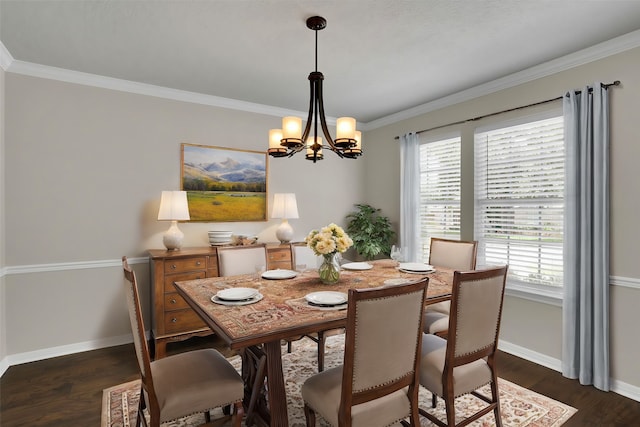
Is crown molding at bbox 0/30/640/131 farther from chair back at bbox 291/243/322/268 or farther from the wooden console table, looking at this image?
chair back at bbox 291/243/322/268

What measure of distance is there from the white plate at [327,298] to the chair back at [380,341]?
0.37 metres

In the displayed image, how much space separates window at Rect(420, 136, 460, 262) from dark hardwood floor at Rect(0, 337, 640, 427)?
1.51 metres

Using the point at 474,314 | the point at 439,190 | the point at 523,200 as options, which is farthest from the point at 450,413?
the point at 439,190

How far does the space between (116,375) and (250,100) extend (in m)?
3.19

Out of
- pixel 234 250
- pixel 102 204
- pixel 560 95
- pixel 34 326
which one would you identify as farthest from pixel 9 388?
pixel 560 95

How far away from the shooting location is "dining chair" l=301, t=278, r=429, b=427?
1.50m

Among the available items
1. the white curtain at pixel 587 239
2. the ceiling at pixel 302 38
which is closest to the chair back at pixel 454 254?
the white curtain at pixel 587 239

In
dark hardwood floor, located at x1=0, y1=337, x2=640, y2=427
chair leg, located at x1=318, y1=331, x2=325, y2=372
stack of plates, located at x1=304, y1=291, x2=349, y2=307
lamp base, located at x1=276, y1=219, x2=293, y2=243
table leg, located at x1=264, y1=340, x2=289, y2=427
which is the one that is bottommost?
dark hardwood floor, located at x1=0, y1=337, x2=640, y2=427

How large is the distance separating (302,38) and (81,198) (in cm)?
266

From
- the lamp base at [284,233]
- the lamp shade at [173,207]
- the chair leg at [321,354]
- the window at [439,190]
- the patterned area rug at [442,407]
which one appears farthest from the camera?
the lamp base at [284,233]

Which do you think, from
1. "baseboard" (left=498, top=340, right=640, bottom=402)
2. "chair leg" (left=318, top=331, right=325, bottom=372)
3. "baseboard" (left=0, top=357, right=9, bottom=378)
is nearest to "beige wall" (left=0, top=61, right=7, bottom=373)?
"baseboard" (left=0, top=357, right=9, bottom=378)

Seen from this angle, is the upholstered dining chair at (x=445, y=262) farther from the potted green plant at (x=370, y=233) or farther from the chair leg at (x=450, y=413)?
the potted green plant at (x=370, y=233)

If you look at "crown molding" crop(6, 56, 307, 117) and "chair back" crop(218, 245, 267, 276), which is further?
"crown molding" crop(6, 56, 307, 117)

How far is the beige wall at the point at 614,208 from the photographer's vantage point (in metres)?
2.64
